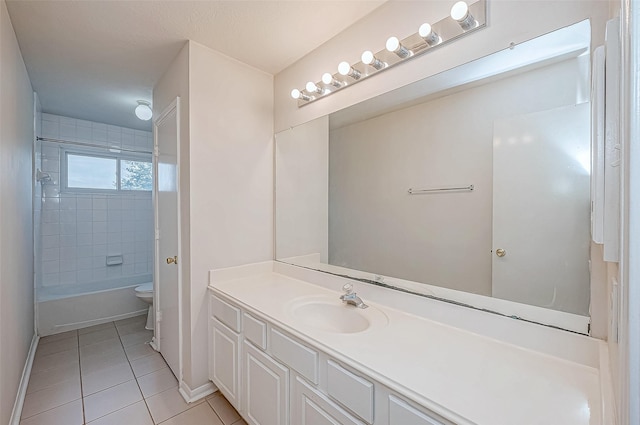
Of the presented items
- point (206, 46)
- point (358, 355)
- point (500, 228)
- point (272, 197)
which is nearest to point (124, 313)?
point (272, 197)

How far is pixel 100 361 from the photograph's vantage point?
2.33 m

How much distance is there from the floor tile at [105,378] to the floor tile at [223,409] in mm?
726

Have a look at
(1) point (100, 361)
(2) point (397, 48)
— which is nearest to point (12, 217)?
(1) point (100, 361)

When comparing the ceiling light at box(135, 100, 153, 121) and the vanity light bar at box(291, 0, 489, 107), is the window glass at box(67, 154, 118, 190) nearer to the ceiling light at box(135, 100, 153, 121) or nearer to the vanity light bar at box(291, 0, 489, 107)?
the ceiling light at box(135, 100, 153, 121)

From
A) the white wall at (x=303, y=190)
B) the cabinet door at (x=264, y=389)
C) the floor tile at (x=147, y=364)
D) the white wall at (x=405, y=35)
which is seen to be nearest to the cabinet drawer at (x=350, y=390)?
the cabinet door at (x=264, y=389)

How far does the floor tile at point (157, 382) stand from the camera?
1.96 meters

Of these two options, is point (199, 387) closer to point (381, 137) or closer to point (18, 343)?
point (18, 343)

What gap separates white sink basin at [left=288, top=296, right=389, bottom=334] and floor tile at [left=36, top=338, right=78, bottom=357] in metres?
2.42

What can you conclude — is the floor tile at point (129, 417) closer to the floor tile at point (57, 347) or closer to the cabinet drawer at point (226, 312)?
the cabinet drawer at point (226, 312)

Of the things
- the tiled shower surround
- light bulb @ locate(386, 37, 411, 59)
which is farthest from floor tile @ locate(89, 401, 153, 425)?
light bulb @ locate(386, 37, 411, 59)

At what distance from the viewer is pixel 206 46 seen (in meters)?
1.89

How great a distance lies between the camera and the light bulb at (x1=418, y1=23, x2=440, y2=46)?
4.11ft

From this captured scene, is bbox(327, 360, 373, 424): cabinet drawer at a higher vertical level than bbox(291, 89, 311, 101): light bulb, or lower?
lower

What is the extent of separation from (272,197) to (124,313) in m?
2.46
